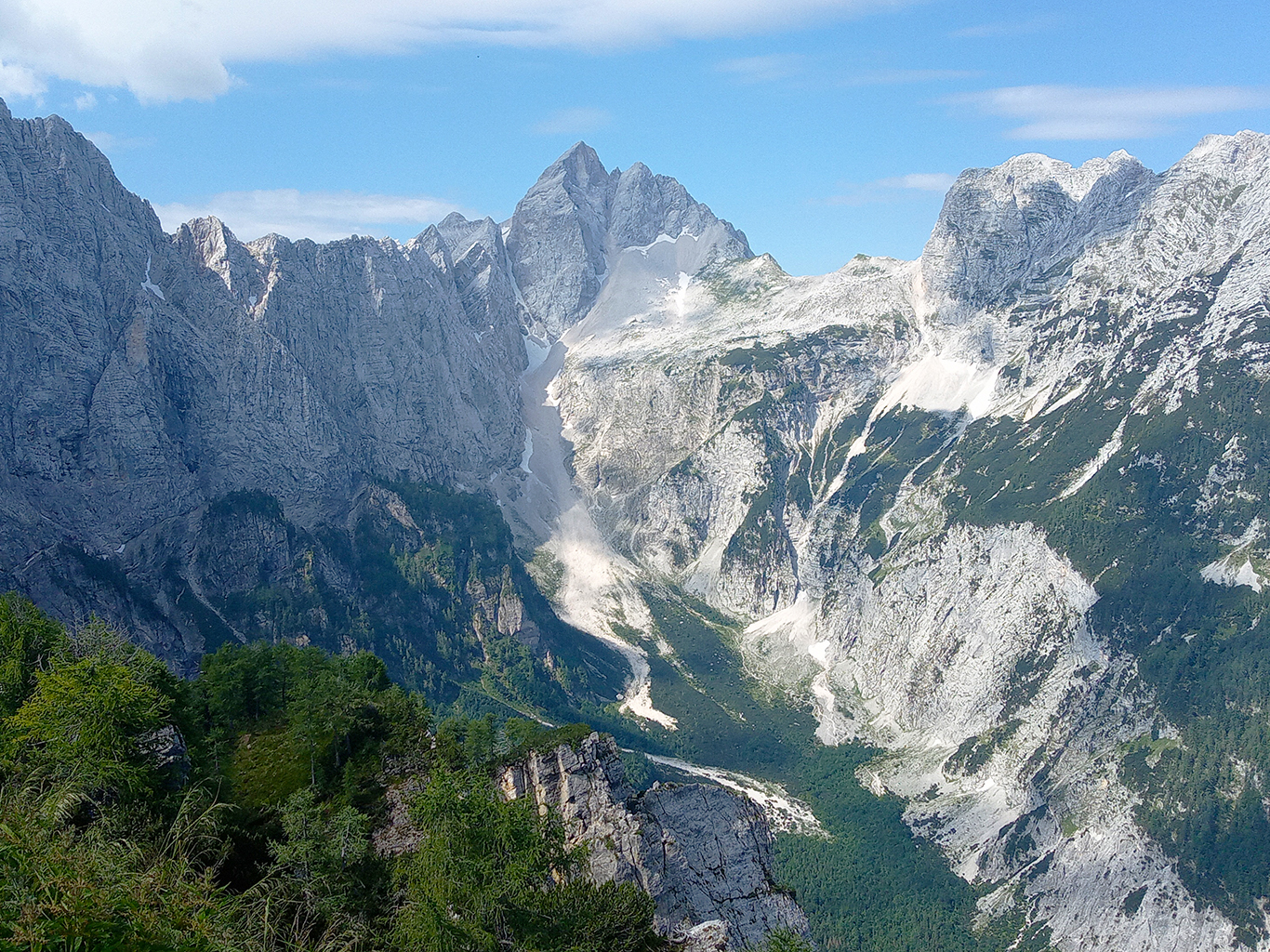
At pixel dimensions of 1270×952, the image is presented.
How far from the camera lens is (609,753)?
8644 centimetres

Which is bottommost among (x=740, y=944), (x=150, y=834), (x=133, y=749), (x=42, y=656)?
(x=740, y=944)

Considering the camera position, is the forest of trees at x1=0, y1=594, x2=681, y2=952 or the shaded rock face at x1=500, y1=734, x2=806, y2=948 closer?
the forest of trees at x1=0, y1=594, x2=681, y2=952

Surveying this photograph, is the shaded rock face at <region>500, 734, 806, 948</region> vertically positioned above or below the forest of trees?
below

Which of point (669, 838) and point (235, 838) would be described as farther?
point (669, 838)

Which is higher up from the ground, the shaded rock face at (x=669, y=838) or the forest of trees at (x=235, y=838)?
the forest of trees at (x=235, y=838)

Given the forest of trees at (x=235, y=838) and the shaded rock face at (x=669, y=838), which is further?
the shaded rock face at (x=669, y=838)

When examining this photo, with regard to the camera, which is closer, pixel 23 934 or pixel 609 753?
pixel 23 934

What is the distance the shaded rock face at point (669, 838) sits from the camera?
246ft

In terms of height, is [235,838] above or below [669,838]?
above

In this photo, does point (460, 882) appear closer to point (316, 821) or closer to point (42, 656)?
point (316, 821)

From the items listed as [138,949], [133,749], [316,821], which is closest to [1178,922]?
[316,821]

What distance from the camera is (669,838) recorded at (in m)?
80.2

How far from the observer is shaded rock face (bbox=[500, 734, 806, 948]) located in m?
74.9

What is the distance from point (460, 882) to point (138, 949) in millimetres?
25737
